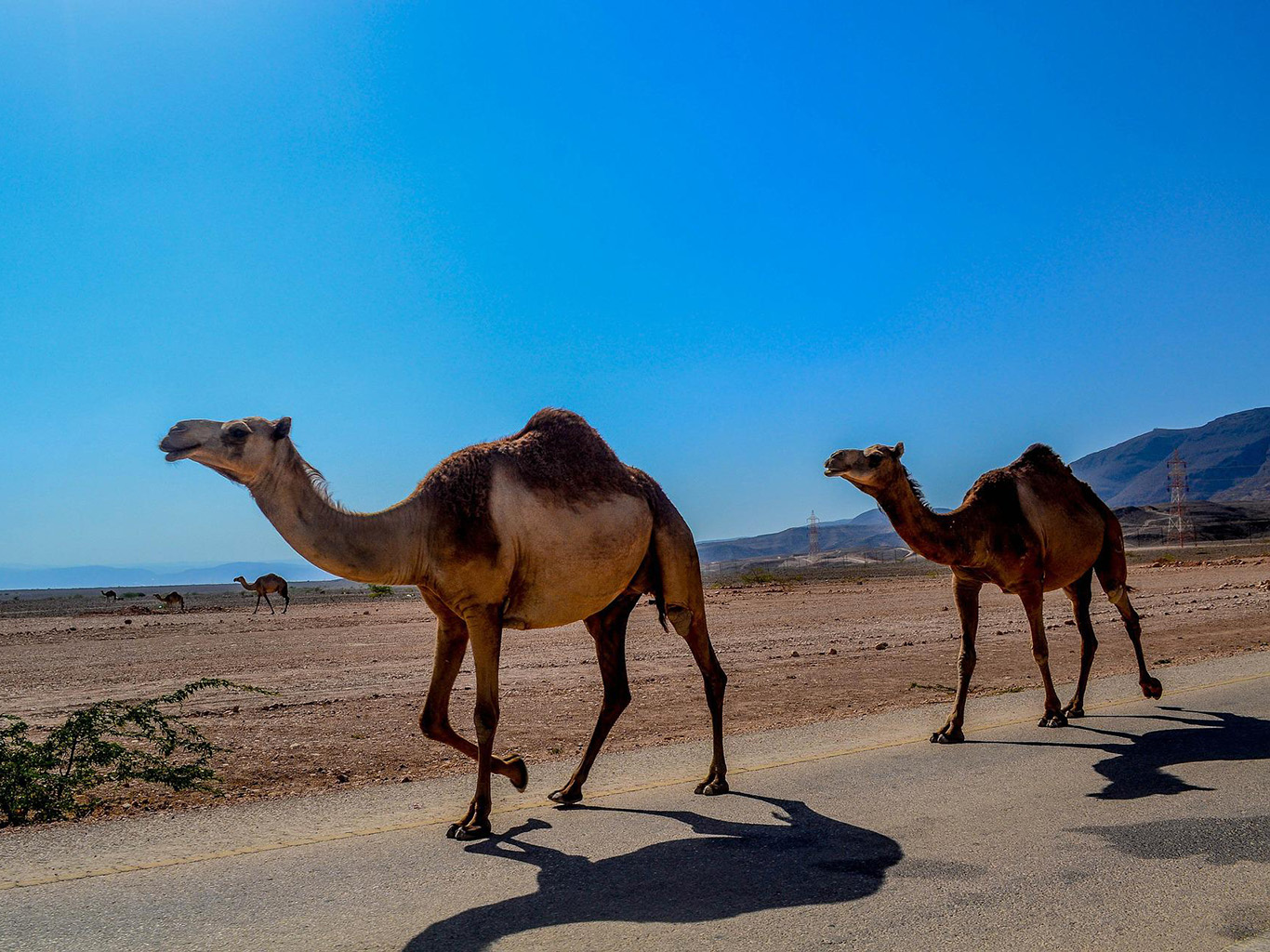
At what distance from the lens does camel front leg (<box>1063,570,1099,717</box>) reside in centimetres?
1003

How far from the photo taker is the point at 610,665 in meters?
7.66

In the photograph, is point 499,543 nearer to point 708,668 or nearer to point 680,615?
point 680,615

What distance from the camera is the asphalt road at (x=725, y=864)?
4336 mm

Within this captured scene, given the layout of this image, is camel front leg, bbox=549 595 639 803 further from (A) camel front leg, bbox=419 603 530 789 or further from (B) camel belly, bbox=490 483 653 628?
(A) camel front leg, bbox=419 603 530 789

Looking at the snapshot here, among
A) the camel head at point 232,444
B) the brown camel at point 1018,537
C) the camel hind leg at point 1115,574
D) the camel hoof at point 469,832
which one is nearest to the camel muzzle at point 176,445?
the camel head at point 232,444

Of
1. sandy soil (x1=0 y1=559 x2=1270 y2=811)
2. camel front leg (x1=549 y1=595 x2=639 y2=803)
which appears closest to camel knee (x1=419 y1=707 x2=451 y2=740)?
camel front leg (x1=549 y1=595 x2=639 y2=803)

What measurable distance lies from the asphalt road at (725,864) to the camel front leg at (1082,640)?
1815 mm

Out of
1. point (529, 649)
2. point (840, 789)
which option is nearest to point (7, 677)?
point (529, 649)

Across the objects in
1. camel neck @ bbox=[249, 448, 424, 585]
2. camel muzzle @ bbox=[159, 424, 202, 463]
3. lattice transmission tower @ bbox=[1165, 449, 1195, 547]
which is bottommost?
lattice transmission tower @ bbox=[1165, 449, 1195, 547]

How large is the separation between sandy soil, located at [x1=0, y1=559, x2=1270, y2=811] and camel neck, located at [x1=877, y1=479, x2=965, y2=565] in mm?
2034

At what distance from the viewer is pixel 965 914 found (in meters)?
4.50

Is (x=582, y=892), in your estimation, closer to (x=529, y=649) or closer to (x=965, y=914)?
(x=965, y=914)

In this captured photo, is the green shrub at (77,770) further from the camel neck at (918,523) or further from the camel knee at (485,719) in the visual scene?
the camel neck at (918,523)

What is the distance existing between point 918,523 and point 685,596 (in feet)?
9.32
